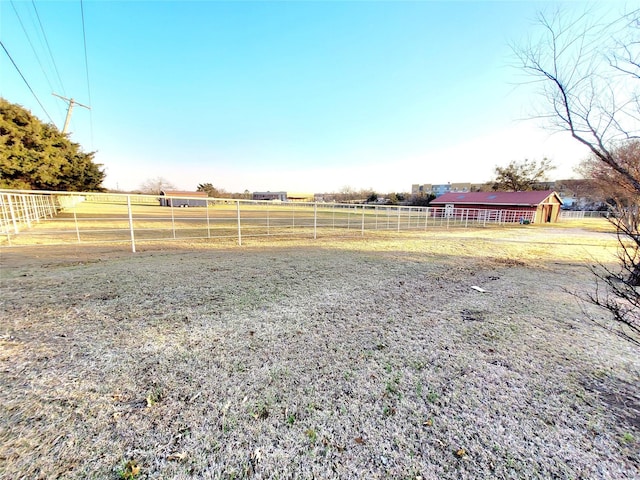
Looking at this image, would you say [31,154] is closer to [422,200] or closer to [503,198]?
[503,198]

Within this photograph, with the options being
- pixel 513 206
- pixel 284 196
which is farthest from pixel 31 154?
pixel 284 196

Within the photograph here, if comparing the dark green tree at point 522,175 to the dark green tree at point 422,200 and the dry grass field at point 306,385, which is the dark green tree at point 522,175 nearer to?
the dark green tree at point 422,200

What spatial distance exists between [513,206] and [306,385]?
27.9m

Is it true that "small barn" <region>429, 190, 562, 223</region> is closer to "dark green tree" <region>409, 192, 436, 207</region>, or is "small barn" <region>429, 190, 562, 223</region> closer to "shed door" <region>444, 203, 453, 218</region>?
"shed door" <region>444, 203, 453, 218</region>

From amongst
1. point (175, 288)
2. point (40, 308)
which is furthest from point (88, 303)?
point (175, 288)

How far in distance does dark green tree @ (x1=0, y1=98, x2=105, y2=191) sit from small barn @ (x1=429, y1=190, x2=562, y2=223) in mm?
25901

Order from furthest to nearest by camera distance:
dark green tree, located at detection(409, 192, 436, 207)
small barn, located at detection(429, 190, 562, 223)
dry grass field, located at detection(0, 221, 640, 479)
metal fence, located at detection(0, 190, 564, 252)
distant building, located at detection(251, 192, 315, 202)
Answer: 1. distant building, located at detection(251, 192, 315, 202)
2. dark green tree, located at detection(409, 192, 436, 207)
3. small barn, located at detection(429, 190, 562, 223)
4. metal fence, located at detection(0, 190, 564, 252)
5. dry grass field, located at detection(0, 221, 640, 479)

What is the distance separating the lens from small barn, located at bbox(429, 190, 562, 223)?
22.1m

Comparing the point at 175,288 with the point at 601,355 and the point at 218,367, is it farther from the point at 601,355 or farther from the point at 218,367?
the point at 601,355

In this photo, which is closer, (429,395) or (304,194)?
(429,395)

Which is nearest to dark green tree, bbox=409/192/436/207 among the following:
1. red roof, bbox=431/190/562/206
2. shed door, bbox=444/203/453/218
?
red roof, bbox=431/190/562/206

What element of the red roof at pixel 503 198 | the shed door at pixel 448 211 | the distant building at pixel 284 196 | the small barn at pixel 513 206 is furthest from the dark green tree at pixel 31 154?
the distant building at pixel 284 196

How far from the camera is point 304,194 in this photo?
68.8 metres

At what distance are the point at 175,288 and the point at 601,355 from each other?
15.7 feet
